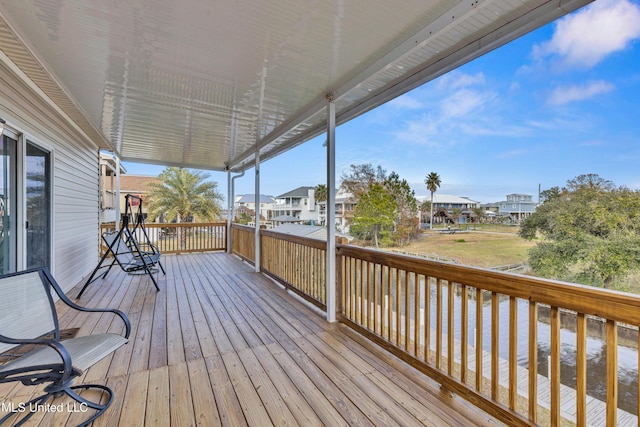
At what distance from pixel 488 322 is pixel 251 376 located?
171 cm

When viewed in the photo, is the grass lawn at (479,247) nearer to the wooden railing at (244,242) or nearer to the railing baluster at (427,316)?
the railing baluster at (427,316)

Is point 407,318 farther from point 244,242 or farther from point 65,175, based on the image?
point 244,242

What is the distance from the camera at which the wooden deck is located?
1.75 meters

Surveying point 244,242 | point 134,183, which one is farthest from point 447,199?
point 134,183

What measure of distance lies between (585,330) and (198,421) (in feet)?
6.78

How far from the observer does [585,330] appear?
1.37m

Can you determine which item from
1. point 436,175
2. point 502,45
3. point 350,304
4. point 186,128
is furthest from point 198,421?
point 186,128

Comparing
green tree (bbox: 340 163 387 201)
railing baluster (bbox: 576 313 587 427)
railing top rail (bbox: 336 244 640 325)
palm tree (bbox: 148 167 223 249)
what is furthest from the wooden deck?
palm tree (bbox: 148 167 223 249)

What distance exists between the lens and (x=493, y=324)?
1.74 m

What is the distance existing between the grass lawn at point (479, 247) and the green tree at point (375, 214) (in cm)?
35

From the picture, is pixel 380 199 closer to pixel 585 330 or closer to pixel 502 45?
pixel 502 45

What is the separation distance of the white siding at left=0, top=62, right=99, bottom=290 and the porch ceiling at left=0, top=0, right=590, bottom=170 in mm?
242

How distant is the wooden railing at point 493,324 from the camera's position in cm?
133

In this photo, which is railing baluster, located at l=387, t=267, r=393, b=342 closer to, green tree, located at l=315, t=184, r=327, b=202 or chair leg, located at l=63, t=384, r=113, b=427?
green tree, located at l=315, t=184, r=327, b=202
